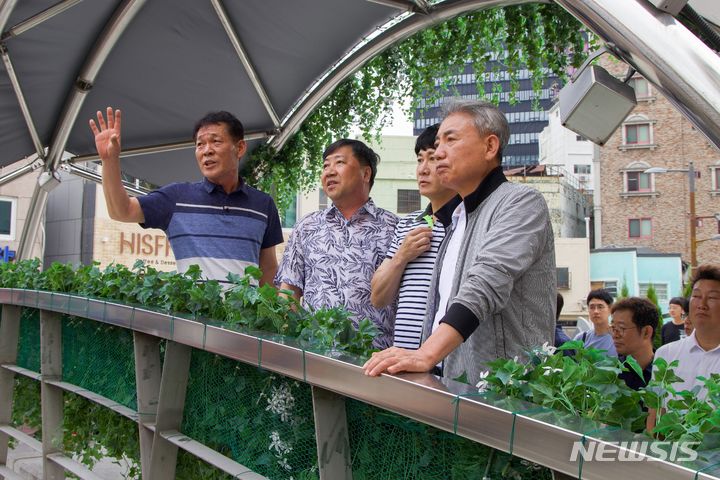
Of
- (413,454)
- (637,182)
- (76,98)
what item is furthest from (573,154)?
(413,454)

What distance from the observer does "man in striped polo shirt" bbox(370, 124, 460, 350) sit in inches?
127

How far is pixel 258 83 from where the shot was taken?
8461 millimetres

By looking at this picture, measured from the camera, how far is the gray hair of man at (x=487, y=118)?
97.8 inches

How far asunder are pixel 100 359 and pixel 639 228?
46335 mm

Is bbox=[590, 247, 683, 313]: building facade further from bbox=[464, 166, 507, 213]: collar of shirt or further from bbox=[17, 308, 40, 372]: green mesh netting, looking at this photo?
bbox=[464, 166, 507, 213]: collar of shirt

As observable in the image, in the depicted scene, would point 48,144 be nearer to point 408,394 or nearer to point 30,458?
point 30,458

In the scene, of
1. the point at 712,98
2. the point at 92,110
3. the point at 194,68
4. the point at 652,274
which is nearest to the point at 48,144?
the point at 92,110

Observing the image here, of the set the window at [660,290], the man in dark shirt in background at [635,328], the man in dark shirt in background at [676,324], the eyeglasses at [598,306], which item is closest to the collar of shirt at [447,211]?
the man in dark shirt in background at [635,328]

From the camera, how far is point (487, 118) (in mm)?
2494

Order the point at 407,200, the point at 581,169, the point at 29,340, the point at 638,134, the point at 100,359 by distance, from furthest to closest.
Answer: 1. the point at 581,169
2. the point at 407,200
3. the point at 638,134
4. the point at 29,340
5. the point at 100,359

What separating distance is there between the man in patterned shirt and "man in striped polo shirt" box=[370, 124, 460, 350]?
30cm

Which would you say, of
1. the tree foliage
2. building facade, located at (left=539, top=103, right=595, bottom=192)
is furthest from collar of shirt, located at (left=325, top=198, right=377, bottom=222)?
building facade, located at (left=539, top=103, right=595, bottom=192)

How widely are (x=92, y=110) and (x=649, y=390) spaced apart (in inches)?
321

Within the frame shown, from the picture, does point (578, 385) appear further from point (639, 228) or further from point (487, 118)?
point (639, 228)
